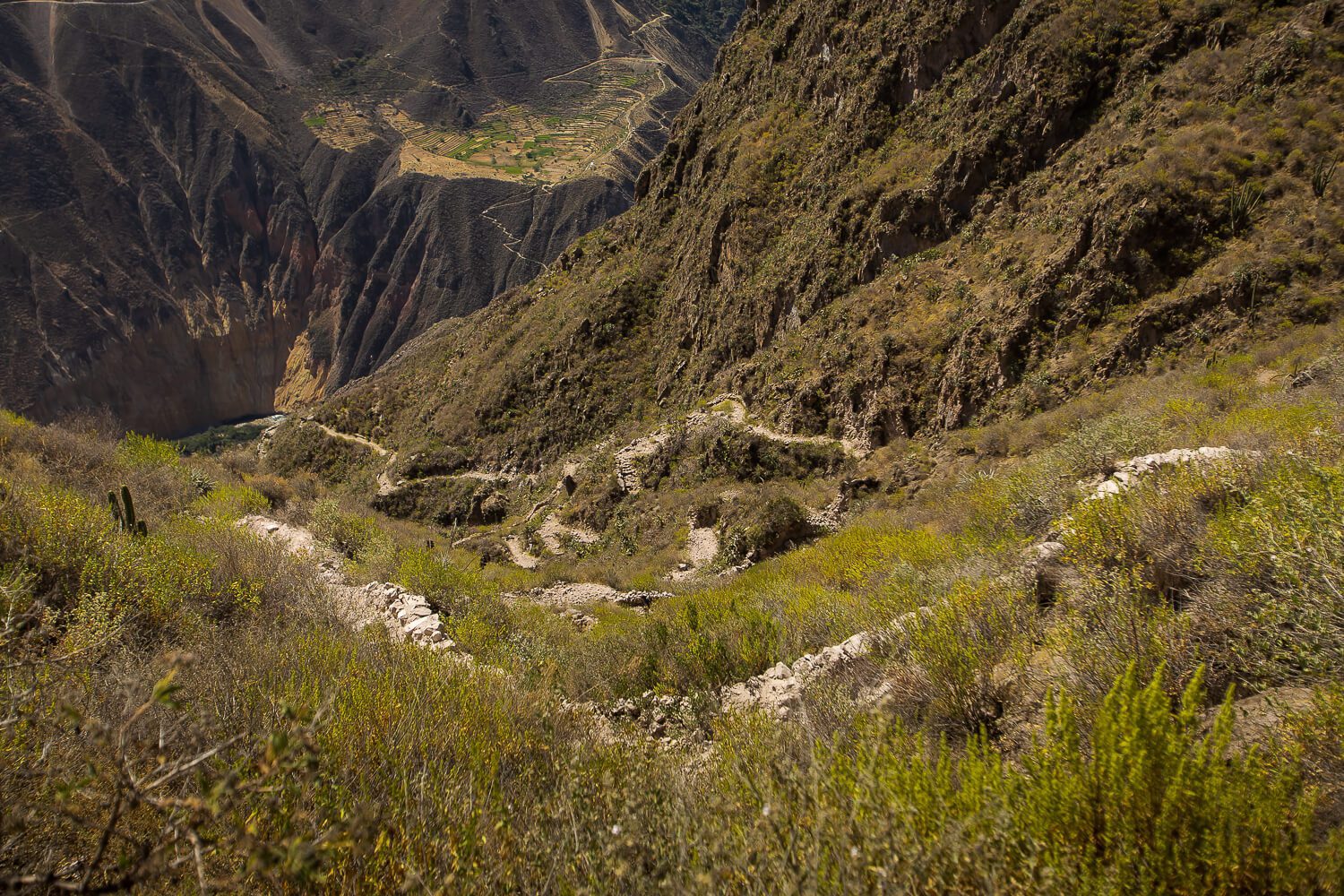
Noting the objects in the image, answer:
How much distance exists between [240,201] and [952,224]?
10395 cm

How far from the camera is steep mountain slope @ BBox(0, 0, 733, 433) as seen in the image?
73312 mm

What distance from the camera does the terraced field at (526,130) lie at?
9088 centimetres

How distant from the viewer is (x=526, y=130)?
102 metres

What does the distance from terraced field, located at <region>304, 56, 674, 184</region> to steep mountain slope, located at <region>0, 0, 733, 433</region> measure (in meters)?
0.46

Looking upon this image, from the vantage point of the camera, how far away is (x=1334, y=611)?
7.24 ft

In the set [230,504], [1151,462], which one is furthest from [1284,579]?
[230,504]

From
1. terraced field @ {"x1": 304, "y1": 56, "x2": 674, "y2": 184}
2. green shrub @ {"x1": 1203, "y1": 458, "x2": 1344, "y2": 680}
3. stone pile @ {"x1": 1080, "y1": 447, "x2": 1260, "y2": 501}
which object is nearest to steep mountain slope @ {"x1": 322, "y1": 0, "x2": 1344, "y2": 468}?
stone pile @ {"x1": 1080, "y1": 447, "x2": 1260, "y2": 501}

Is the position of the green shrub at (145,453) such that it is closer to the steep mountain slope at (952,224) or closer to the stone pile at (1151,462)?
the stone pile at (1151,462)

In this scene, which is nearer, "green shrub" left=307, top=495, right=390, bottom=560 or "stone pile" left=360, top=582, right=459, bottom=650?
"stone pile" left=360, top=582, right=459, bottom=650

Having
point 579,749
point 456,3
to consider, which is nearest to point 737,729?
point 579,749

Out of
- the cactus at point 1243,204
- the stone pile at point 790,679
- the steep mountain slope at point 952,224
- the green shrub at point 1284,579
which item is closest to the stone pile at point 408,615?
the stone pile at point 790,679

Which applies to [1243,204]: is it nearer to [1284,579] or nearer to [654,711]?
[1284,579]

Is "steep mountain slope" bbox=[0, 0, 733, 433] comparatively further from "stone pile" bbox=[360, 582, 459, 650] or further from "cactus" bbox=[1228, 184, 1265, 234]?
"stone pile" bbox=[360, 582, 459, 650]

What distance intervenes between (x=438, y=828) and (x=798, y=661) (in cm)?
247
